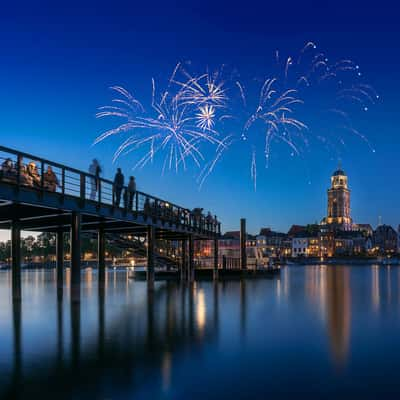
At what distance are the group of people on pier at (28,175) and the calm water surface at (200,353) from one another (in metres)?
6.18

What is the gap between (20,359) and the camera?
13.2 meters

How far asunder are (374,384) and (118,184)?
25.5 meters

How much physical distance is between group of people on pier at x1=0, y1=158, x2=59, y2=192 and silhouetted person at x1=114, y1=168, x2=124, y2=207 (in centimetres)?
672

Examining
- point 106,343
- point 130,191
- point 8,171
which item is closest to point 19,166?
point 8,171

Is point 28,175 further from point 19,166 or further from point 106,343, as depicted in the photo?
point 106,343

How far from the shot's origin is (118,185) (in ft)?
111

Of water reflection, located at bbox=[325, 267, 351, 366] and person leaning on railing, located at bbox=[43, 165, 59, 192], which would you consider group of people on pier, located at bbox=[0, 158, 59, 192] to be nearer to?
person leaning on railing, located at bbox=[43, 165, 59, 192]

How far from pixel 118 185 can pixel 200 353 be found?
2140 cm

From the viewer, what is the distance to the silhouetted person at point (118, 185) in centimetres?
3369

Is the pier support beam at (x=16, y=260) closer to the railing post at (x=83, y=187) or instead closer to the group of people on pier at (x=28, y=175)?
the railing post at (x=83, y=187)

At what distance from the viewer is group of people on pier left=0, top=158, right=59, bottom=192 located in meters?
23.6

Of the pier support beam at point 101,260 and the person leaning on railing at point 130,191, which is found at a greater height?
the person leaning on railing at point 130,191

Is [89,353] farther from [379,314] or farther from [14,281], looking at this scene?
[14,281]

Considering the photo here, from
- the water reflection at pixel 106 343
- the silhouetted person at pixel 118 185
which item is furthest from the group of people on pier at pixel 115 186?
the water reflection at pixel 106 343
